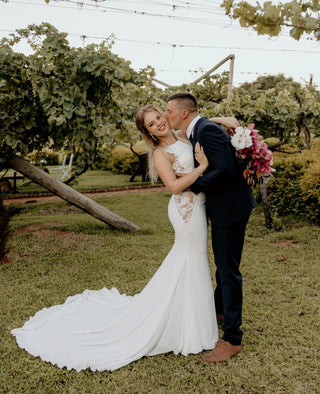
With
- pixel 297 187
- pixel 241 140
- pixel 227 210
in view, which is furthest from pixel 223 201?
pixel 297 187

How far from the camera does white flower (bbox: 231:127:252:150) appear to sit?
2783 millimetres

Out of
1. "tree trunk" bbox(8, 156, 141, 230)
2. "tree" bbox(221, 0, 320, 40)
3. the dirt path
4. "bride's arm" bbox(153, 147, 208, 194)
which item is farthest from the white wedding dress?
the dirt path

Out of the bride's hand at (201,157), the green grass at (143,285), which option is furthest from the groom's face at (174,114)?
the green grass at (143,285)

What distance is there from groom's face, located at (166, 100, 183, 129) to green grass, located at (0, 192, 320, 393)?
6.47 ft

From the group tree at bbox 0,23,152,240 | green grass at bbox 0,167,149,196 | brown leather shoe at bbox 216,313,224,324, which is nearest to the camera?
brown leather shoe at bbox 216,313,224,324

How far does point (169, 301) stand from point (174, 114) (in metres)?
1.58

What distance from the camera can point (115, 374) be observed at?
2961mm

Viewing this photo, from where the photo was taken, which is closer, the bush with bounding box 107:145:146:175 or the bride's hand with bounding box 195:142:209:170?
the bride's hand with bounding box 195:142:209:170

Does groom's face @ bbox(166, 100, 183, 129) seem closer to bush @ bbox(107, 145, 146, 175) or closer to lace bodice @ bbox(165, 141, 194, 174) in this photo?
lace bodice @ bbox(165, 141, 194, 174)

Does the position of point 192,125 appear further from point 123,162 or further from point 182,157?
point 123,162

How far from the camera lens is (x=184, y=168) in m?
3.19

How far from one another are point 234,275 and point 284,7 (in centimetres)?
207

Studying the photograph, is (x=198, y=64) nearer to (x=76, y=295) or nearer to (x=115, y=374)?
(x=76, y=295)

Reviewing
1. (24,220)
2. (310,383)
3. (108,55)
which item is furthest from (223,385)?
(24,220)
